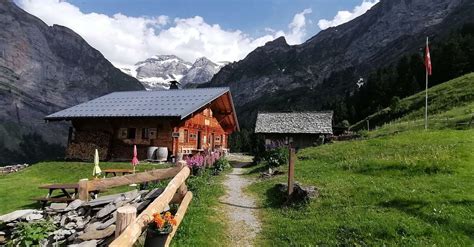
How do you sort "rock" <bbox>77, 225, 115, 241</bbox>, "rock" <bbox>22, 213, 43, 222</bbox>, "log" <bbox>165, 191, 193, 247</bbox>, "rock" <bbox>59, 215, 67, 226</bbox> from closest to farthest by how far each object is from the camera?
"log" <bbox>165, 191, 193, 247</bbox>
"rock" <bbox>77, 225, 115, 241</bbox>
"rock" <bbox>59, 215, 67, 226</bbox>
"rock" <bbox>22, 213, 43, 222</bbox>

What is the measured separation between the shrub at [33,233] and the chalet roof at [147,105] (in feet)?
60.7

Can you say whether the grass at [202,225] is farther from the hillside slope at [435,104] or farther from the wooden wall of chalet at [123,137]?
the hillside slope at [435,104]

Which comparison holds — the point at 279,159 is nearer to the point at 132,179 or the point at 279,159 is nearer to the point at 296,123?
the point at 132,179

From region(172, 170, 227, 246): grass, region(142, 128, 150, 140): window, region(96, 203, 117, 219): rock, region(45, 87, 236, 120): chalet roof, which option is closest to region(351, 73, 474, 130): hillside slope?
region(45, 87, 236, 120): chalet roof

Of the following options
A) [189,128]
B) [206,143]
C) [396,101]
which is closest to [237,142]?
[396,101]

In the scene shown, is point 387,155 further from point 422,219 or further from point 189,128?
point 189,128

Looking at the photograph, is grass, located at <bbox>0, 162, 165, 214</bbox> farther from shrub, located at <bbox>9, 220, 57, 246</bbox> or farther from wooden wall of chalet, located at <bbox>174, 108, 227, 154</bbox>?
shrub, located at <bbox>9, 220, 57, 246</bbox>

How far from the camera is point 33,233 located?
35.6 feet

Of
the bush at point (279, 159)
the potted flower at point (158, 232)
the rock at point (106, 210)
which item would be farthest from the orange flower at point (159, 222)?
the bush at point (279, 159)

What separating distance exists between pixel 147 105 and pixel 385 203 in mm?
25658

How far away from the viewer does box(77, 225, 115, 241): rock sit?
9375 millimetres

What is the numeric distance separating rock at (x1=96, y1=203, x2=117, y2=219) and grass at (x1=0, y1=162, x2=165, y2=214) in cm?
814

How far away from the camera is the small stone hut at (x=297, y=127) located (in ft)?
141

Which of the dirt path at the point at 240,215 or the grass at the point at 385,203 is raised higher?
the grass at the point at 385,203
